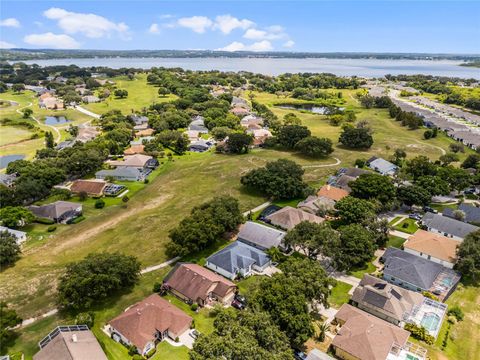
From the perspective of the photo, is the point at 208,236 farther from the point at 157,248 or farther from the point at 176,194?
the point at 176,194

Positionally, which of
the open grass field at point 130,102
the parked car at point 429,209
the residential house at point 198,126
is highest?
the open grass field at point 130,102

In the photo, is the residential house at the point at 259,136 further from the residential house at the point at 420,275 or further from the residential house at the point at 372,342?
the residential house at the point at 372,342

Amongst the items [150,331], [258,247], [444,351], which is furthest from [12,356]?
[444,351]

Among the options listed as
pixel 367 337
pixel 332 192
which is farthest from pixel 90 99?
pixel 367 337

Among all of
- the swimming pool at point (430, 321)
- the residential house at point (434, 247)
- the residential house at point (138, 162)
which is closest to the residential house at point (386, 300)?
the swimming pool at point (430, 321)

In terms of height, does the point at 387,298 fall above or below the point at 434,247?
above

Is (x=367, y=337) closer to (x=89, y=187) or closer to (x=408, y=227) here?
(x=408, y=227)

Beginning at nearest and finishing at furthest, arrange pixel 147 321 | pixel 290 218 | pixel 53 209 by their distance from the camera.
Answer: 1. pixel 147 321
2. pixel 290 218
3. pixel 53 209
